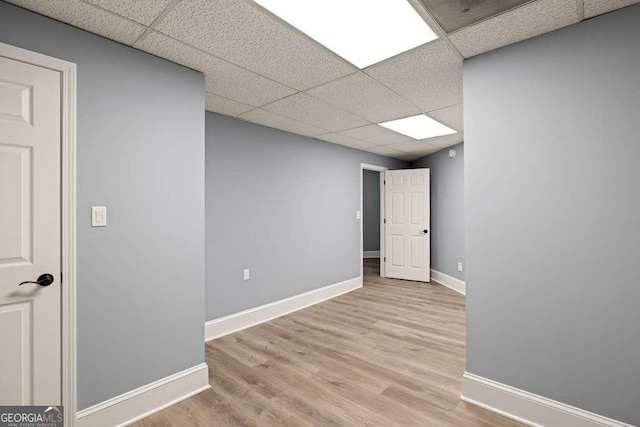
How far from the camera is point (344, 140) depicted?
4.54 m

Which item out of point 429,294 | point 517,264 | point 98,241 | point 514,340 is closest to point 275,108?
point 98,241

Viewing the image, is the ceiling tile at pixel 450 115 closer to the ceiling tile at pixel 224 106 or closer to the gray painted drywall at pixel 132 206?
the ceiling tile at pixel 224 106

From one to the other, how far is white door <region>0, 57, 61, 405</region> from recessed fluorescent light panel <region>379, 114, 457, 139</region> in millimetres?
3137

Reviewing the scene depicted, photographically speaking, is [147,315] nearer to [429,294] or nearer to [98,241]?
[98,241]

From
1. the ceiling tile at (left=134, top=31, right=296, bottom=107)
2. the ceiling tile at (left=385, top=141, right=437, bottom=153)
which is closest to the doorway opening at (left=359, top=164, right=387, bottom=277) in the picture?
the ceiling tile at (left=385, top=141, right=437, bottom=153)

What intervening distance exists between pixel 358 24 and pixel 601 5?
4.14 feet

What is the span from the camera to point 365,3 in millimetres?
1566

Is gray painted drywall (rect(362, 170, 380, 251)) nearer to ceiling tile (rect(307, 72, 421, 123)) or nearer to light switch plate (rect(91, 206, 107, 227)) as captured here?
ceiling tile (rect(307, 72, 421, 123))

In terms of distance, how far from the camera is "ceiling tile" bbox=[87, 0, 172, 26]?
1.52 metres

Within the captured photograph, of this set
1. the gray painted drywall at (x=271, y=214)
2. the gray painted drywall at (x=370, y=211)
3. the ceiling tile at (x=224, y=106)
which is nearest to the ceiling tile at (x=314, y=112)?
the ceiling tile at (x=224, y=106)

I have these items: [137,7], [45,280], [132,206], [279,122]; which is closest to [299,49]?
[137,7]

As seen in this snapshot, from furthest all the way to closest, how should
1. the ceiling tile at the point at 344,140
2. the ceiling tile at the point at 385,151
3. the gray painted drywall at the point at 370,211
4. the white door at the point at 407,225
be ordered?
the gray painted drywall at the point at 370,211 < the white door at the point at 407,225 < the ceiling tile at the point at 385,151 < the ceiling tile at the point at 344,140

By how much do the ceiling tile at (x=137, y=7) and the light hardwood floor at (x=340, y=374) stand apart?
2.44m

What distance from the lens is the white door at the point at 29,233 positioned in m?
1.53
